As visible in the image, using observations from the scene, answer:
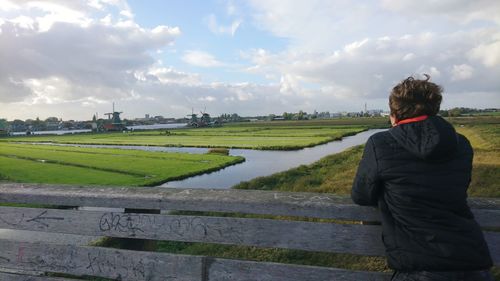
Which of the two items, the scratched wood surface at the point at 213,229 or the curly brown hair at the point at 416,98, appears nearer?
the curly brown hair at the point at 416,98

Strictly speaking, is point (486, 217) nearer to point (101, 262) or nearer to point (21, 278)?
point (101, 262)

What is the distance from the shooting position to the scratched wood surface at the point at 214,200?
2920 millimetres

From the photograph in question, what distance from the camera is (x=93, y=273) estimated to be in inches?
137

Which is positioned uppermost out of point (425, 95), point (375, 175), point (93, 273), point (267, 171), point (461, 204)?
point (425, 95)

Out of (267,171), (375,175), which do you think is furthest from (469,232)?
(267,171)

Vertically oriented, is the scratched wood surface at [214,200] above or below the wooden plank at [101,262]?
above

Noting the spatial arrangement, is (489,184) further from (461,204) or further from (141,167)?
(141,167)

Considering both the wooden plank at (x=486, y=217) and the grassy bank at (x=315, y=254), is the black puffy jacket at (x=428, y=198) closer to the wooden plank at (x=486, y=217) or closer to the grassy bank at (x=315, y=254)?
the wooden plank at (x=486, y=217)

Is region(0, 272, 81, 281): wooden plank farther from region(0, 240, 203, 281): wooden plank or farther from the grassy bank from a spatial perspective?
the grassy bank

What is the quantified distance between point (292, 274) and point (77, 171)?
30.6m

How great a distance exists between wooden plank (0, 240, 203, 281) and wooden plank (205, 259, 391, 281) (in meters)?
0.16

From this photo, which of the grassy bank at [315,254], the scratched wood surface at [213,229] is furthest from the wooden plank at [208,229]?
the grassy bank at [315,254]

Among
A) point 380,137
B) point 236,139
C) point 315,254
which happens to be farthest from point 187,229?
point 236,139

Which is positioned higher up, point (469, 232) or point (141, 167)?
point (469, 232)
